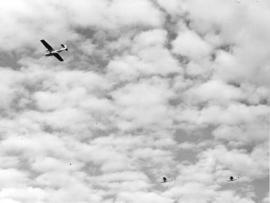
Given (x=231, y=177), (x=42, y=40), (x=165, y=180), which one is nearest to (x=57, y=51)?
(x=42, y=40)

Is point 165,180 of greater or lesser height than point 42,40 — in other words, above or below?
below

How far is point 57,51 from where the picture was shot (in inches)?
4058

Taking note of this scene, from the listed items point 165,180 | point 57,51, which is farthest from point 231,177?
point 57,51

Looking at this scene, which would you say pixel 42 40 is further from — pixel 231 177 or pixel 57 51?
pixel 231 177

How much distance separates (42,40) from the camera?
10044 centimetres

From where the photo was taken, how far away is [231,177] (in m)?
130

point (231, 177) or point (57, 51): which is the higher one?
point (57, 51)

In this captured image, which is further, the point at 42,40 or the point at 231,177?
the point at 231,177

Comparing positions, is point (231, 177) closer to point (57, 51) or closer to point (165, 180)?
point (165, 180)

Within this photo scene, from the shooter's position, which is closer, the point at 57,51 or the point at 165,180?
the point at 57,51

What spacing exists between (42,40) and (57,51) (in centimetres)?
428

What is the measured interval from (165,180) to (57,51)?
148ft

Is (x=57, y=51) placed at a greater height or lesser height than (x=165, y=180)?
greater

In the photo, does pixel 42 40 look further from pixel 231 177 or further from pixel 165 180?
pixel 231 177
